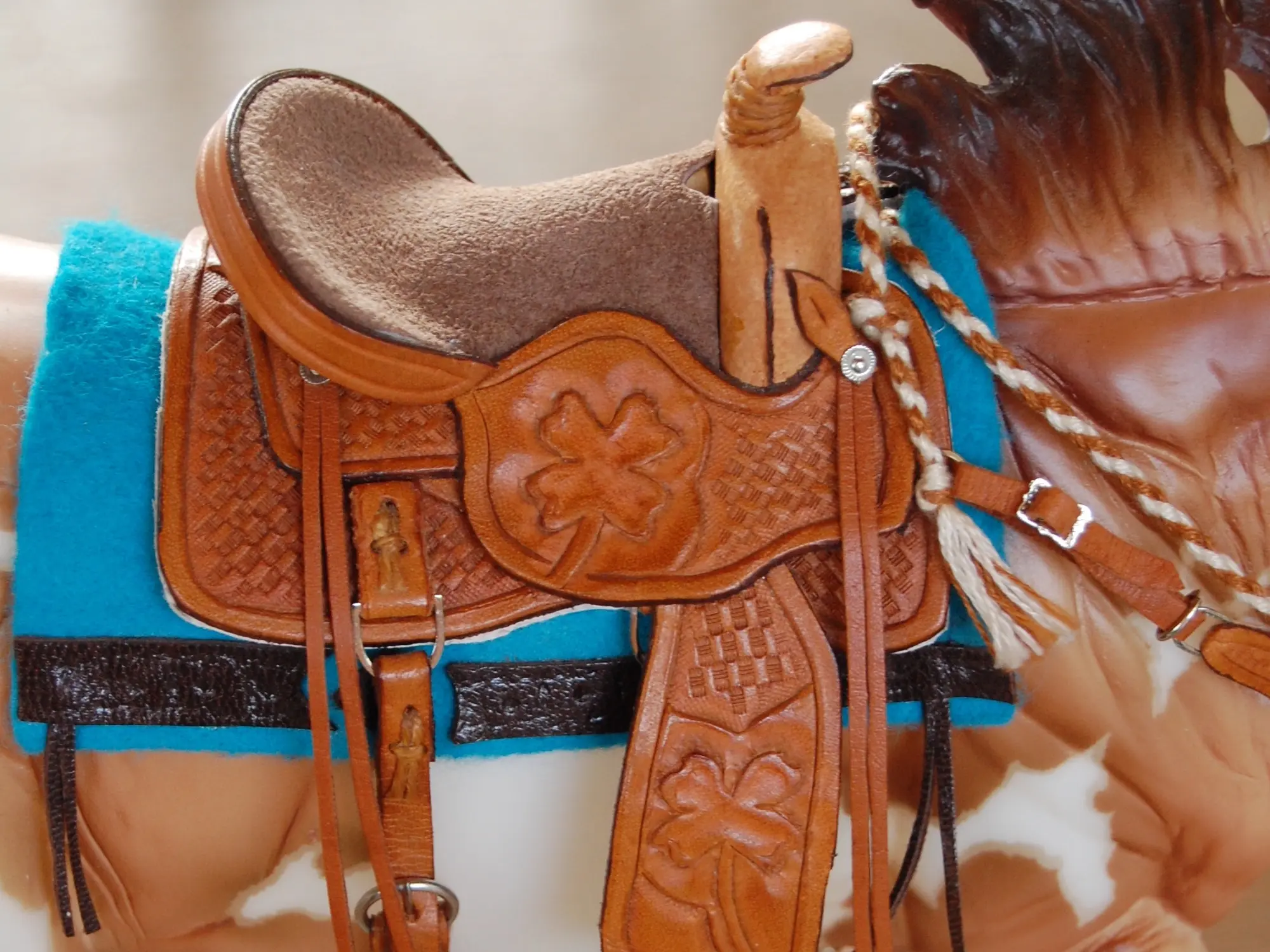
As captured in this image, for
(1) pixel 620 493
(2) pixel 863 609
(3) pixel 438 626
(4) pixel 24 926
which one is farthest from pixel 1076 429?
(4) pixel 24 926

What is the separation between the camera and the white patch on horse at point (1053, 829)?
2.39ft

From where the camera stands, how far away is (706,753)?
0.66 m

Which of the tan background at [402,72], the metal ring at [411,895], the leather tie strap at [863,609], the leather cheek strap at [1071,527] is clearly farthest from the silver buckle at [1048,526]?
the tan background at [402,72]

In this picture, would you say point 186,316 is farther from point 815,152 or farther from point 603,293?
point 815,152

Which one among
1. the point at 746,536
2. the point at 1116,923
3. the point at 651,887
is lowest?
the point at 1116,923

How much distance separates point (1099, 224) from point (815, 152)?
240mm

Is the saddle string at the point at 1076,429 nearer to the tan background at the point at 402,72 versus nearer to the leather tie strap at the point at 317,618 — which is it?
the leather tie strap at the point at 317,618

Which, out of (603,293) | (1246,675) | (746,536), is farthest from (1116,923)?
(603,293)

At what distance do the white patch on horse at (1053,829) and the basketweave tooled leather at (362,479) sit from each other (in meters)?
0.20

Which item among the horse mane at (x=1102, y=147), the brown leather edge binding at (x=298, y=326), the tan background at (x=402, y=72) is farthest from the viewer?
the tan background at (x=402, y=72)

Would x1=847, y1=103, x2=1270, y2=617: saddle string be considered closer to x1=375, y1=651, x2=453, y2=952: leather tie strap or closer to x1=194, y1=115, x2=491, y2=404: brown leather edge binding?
x1=194, y1=115, x2=491, y2=404: brown leather edge binding

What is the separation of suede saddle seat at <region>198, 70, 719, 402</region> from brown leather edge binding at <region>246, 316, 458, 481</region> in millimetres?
51

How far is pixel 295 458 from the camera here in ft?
2.07

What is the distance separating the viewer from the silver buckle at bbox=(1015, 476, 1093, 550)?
625 mm
